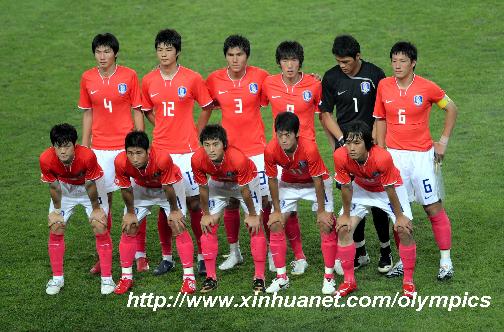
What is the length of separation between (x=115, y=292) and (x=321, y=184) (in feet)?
7.61

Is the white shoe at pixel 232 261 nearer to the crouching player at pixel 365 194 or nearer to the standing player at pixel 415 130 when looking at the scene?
the crouching player at pixel 365 194

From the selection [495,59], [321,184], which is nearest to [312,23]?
[495,59]

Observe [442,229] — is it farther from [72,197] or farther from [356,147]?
[72,197]

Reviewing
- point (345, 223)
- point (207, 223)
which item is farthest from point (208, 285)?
point (345, 223)

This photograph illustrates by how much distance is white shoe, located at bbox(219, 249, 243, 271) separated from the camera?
11211 mm

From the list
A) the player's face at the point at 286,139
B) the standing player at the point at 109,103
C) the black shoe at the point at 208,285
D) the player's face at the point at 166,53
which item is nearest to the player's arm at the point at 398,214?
the player's face at the point at 286,139

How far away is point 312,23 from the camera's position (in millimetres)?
19297

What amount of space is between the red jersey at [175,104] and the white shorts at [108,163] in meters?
0.49

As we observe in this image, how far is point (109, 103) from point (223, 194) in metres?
1.62

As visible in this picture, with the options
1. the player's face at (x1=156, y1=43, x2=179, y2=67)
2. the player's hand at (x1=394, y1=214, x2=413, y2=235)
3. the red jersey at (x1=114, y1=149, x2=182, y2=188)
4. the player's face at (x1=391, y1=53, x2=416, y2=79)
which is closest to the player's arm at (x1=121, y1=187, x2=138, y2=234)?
the red jersey at (x1=114, y1=149, x2=182, y2=188)

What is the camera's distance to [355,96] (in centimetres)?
1082

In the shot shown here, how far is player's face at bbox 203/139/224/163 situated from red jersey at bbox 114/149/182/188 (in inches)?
17.8

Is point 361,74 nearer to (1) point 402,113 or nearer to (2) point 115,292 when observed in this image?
(1) point 402,113

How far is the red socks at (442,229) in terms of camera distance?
1050cm
